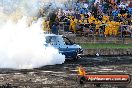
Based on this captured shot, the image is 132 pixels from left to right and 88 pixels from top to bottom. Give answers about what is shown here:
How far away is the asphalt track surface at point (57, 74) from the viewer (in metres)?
13.5

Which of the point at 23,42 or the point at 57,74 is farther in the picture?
the point at 23,42

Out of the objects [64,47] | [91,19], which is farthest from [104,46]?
[64,47]

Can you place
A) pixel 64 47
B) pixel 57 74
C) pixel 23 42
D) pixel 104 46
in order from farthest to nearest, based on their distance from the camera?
pixel 104 46 < pixel 64 47 < pixel 23 42 < pixel 57 74

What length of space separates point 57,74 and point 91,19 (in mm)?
13063

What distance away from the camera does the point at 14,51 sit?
2000 cm

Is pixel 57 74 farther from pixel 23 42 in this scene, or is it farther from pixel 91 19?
pixel 91 19

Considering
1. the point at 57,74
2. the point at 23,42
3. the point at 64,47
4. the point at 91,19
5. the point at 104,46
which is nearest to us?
the point at 57,74

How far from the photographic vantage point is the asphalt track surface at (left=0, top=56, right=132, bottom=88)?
1347cm

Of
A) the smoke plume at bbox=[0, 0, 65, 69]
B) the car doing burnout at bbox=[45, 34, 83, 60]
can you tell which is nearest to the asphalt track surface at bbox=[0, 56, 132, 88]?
the car doing burnout at bbox=[45, 34, 83, 60]

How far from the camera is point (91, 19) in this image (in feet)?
95.3

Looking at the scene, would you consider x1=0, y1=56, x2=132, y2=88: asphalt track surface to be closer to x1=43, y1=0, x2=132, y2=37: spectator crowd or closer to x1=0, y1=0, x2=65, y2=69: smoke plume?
x1=0, y1=0, x2=65, y2=69: smoke plume

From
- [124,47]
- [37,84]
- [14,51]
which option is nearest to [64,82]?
[37,84]

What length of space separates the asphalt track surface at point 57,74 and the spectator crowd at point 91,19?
645 centimetres

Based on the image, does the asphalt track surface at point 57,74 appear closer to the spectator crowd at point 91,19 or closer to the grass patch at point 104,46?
the grass patch at point 104,46
